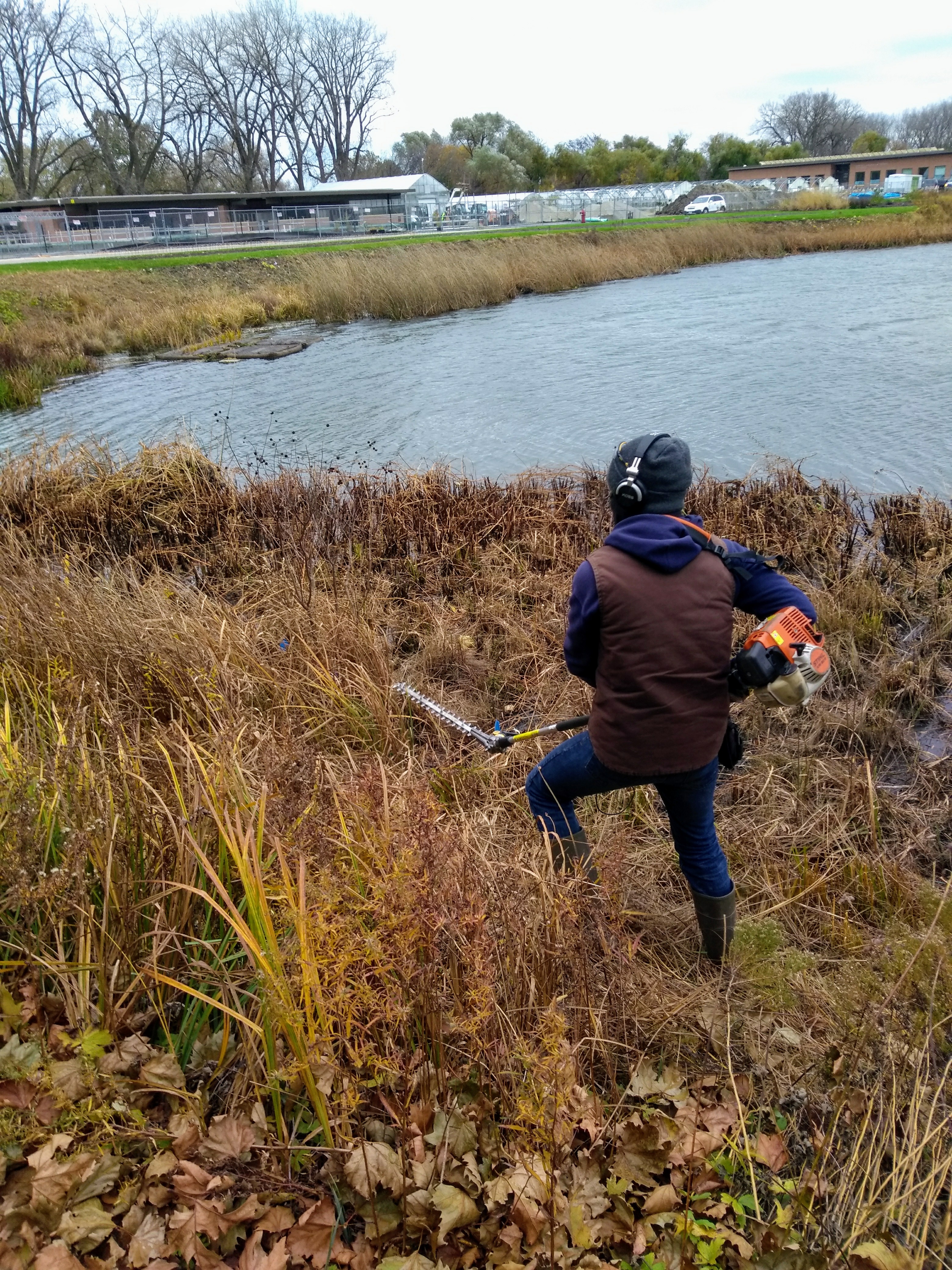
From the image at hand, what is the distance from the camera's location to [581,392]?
1389 cm

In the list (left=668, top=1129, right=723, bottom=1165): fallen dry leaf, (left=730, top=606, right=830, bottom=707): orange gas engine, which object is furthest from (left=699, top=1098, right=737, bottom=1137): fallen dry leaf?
(left=730, top=606, right=830, bottom=707): orange gas engine

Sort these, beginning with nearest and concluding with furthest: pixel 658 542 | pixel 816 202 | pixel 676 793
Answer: pixel 658 542 < pixel 676 793 < pixel 816 202

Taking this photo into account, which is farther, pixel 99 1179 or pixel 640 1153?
pixel 640 1153

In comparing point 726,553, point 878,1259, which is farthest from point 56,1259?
point 726,553

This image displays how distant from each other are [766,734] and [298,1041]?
3.27 meters

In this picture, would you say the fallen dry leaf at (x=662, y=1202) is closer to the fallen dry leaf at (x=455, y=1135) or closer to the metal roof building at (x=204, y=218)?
the fallen dry leaf at (x=455, y=1135)

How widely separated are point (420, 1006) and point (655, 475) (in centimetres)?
155

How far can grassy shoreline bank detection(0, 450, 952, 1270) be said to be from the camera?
197 cm

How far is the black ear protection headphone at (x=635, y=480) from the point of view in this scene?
258 centimetres

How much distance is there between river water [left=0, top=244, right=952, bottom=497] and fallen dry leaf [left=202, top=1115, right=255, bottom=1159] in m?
7.28

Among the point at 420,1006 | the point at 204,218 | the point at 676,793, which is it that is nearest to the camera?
the point at 420,1006

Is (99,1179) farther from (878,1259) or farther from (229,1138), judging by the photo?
(878,1259)

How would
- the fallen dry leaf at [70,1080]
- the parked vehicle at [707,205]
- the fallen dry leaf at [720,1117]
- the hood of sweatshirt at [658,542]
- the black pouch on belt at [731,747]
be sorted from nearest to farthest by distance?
the fallen dry leaf at [70,1080]
the fallen dry leaf at [720,1117]
the hood of sweatshirt at [658,542]
the black pouch on belt at [731,747]
the parked vehicle at [707,205]

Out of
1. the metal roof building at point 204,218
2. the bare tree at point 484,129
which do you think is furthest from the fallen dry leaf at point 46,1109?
the bare tree at point 484,129
